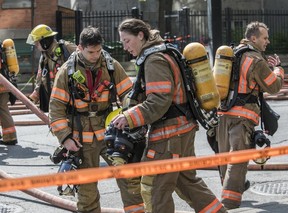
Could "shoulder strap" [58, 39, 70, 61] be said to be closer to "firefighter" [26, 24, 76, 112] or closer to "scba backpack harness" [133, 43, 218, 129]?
"firefighter" [26, 24, 76, 112]

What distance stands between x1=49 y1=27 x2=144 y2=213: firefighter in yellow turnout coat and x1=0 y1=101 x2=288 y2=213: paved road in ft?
3.40

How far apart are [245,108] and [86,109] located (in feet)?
5.37

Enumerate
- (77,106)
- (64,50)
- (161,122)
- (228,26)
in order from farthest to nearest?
1. (228,26)
2. (64,50)
3. (77,106)
4. (161,122)

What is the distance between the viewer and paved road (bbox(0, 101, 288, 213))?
737 cm

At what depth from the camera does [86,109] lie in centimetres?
637

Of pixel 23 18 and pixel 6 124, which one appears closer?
pixel 6 124


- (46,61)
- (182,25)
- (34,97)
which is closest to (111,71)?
(46,61)

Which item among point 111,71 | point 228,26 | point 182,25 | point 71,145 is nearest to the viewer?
point 71,145

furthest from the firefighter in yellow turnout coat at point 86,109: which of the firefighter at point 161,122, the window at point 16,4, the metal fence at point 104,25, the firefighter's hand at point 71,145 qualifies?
the window at point 16,4

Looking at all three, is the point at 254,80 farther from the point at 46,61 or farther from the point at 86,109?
the point at 46,61

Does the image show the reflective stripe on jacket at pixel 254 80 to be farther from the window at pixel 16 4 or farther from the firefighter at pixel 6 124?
the window at pixel 16 4

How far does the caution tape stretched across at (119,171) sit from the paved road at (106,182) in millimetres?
2052

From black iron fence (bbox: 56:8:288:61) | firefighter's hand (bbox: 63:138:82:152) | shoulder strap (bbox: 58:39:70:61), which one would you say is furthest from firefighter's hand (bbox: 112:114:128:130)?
black iron fence (bbox: 56:8:288:61)

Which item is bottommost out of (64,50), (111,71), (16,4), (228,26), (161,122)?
(161,122)
